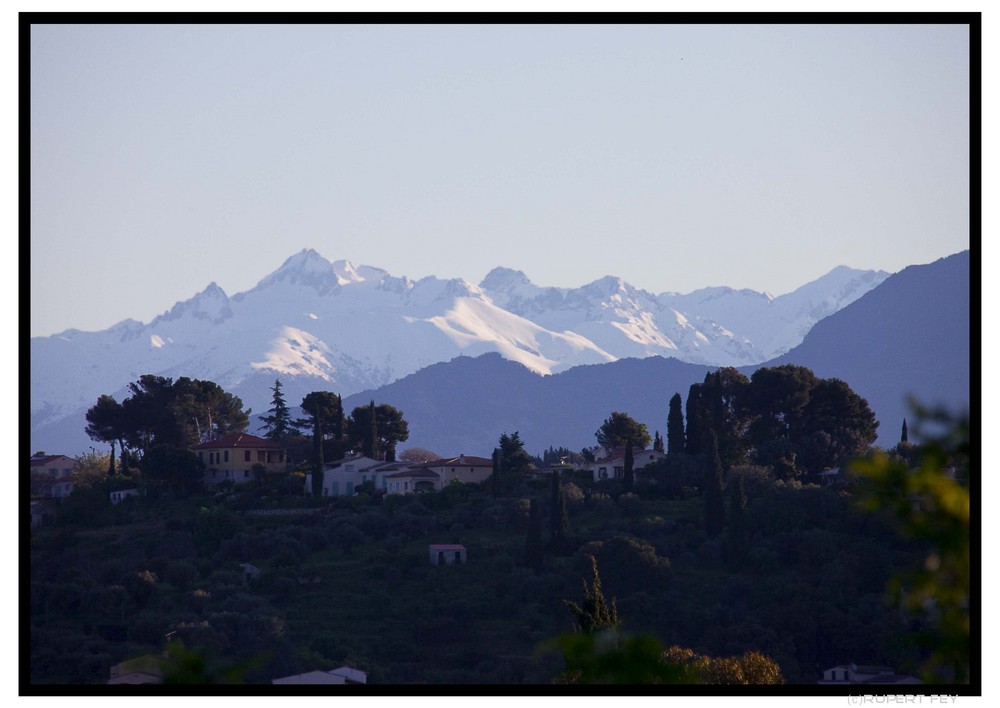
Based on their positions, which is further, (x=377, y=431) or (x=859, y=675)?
(x=377, y=431)

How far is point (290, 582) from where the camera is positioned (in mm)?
43875

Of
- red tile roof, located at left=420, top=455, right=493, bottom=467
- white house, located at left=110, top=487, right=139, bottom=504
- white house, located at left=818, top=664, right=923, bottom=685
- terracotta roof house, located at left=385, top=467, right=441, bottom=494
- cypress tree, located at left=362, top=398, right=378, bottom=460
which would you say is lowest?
white house, located at left=818, top=664, right=923, bottom=685

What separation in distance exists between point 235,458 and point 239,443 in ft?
2.58

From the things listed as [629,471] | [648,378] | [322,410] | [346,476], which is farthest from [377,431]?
[648,378]

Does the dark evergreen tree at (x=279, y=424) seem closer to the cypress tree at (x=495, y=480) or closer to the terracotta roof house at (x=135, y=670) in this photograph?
the cypress tree at (x=495, y=480)

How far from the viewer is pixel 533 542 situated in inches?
1807

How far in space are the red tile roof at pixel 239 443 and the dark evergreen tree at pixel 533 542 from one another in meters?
19.5

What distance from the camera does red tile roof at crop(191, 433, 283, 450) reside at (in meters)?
61.9

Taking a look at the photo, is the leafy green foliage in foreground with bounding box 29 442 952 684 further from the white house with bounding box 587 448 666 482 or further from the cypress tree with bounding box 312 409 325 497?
the white house with bounding box 587 448 666 482

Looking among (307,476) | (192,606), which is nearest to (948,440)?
(192,606)

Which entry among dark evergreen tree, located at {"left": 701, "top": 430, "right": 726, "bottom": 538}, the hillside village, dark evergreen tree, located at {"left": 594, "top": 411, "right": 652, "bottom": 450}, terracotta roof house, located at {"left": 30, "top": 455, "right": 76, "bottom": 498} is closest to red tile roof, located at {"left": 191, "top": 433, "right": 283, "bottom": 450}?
the hillside village

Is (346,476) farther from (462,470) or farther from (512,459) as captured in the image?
(512,459)

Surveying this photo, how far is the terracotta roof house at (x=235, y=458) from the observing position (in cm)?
6138

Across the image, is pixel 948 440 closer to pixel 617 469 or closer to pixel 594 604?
pixel 594 604
